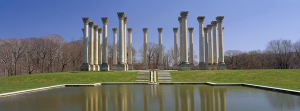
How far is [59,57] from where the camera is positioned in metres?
65.1

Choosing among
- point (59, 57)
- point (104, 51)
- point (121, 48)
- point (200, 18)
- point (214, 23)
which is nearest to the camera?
point (121, 48)

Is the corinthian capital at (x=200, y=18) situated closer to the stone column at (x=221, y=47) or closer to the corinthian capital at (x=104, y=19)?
the stone column at (x=221, y=47)

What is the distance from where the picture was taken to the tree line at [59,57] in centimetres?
5778

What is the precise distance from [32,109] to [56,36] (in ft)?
200

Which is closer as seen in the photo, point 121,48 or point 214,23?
point 121,48

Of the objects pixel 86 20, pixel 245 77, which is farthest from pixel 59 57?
pixel 245 77

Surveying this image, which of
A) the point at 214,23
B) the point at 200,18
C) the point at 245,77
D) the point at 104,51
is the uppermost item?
the point at 200,18

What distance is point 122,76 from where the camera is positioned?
35812mm

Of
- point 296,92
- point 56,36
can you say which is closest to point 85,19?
point 56,36

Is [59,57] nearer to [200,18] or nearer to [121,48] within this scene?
[121,48]

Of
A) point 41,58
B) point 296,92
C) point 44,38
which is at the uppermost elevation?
point 44,38

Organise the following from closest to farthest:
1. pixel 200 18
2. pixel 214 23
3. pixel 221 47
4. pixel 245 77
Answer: pixel 245 77 → pixel 221 47 → pixel 200 18 → pixel 214 23

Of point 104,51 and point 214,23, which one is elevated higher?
point 214,23

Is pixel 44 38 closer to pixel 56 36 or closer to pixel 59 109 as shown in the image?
pixel 56 36
